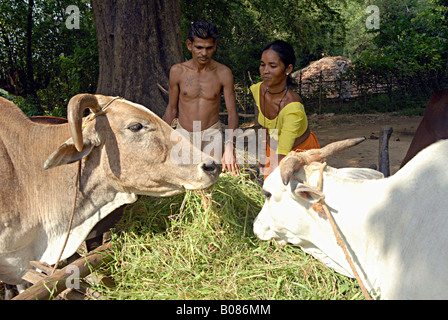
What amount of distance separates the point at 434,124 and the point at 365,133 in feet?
26.1

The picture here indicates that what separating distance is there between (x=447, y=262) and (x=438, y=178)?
43 cm

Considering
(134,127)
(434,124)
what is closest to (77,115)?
(134,127)

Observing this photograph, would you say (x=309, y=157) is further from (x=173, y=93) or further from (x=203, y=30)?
(x=173, y=93)

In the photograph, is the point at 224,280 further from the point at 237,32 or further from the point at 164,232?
the point at 237,32

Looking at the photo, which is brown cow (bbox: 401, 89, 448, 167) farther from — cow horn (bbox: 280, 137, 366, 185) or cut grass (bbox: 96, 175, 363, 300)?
cut grass (bbox: 96, 175, 363, 300)

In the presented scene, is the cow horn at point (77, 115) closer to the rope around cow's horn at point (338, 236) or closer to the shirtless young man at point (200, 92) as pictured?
the rope around cow's horn at point (338, 236)

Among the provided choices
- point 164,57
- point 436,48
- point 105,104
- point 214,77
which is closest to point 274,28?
point 436,48

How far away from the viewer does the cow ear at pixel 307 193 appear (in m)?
2.10

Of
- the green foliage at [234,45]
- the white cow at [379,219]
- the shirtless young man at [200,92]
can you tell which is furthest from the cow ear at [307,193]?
the green foliage at [234,45]

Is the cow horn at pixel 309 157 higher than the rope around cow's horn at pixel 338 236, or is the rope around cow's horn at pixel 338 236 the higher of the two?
the cow horn at pixel 309 157

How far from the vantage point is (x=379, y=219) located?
6.62ft

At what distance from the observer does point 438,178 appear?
6.21ft

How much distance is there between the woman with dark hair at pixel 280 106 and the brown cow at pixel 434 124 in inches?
35.3

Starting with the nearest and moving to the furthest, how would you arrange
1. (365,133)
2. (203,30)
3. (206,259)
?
1. (206,259)
2. (203,30)
3. (365,133)
